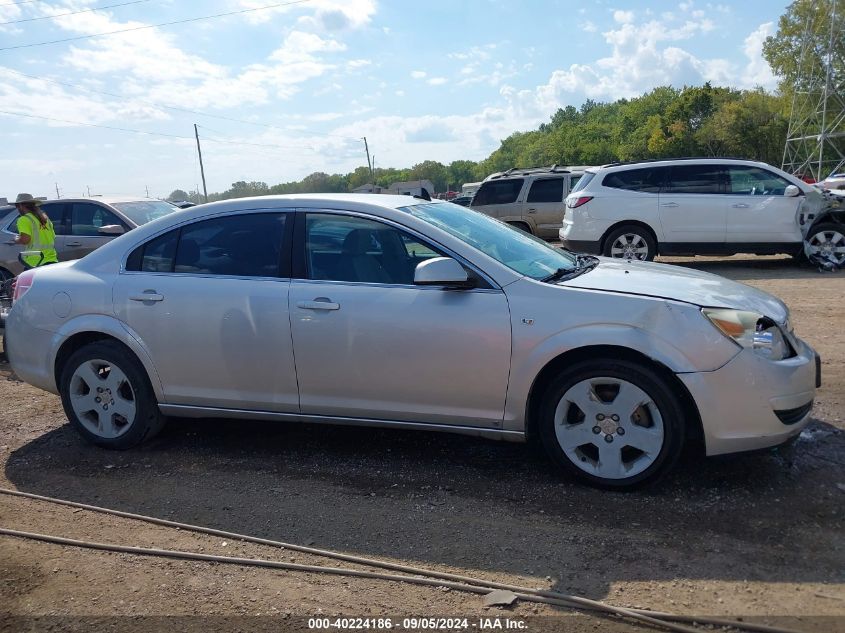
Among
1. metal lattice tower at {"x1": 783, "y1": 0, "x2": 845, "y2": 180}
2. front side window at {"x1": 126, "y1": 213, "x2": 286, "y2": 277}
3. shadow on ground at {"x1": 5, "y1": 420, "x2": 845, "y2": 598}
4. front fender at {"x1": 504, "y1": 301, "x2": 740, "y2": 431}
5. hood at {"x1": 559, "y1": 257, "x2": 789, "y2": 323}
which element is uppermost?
metal lattice tower at {"x1": 783, "y1": 0, "x2": 845, "y2": 180}

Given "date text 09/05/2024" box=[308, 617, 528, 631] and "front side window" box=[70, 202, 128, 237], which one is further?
"front side window" box=[70, 202, 128, 237]

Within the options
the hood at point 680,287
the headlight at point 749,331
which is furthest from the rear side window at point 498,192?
the headlight at point 749,331

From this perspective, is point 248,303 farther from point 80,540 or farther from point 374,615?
point 374,615

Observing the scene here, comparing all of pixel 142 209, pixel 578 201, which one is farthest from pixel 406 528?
pixel 578 201

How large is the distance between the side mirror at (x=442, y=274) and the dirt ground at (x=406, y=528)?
117 cm

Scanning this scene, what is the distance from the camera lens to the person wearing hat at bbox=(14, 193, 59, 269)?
771 cm

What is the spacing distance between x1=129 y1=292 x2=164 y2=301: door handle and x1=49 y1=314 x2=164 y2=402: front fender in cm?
19

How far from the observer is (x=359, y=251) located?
14.4 ft

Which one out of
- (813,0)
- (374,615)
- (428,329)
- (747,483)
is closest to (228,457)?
(428,329)

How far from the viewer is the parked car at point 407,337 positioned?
372 cm

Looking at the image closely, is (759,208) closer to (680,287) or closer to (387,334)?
(680,287)

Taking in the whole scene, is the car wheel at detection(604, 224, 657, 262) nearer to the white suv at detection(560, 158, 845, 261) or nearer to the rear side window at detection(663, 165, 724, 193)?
the white suv at detection(560, 158, 845, 261)

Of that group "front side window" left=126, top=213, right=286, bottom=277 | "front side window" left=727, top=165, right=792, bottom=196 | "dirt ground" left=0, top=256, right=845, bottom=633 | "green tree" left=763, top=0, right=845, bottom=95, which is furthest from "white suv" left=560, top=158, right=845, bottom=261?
"green tree" left=763, top=0, right=845, bottom=95

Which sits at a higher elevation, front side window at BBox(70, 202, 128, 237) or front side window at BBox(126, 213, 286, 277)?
front side window at BBox(70, 202, 128, 237)
